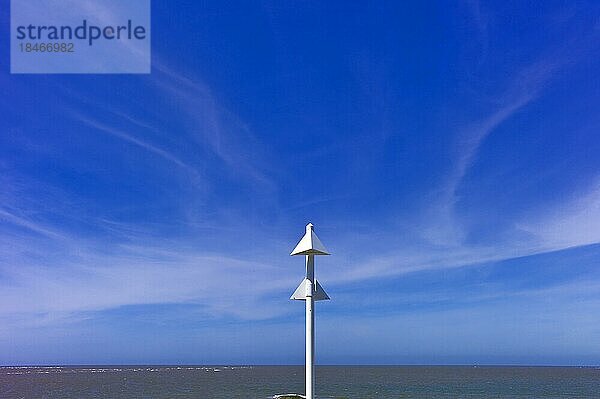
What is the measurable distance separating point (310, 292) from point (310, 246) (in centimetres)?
72

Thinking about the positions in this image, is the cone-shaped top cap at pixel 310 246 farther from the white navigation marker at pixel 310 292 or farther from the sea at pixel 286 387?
the sea at pixel 286 387

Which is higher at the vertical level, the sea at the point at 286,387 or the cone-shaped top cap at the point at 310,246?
the cone-shaped top cap at the point at 310,246

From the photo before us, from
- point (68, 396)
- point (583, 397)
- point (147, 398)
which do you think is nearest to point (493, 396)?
point (583, 397)

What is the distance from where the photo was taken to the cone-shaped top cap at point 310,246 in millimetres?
9492

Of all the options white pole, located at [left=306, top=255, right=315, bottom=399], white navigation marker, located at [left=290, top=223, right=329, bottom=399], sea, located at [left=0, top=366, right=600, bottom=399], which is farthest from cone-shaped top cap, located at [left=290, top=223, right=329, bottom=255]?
sea, located at [left=0, top=366, right=600, bottom=399]

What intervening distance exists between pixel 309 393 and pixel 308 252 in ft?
7.12

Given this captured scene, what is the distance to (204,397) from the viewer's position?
154ft

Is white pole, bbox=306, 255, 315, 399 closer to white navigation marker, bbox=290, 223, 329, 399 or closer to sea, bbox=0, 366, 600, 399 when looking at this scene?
white navigation marker, bbox=290, 223, 329, 399

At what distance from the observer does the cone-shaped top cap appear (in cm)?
949

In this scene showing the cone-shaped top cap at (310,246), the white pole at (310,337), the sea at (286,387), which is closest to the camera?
the white pole at (310,337)

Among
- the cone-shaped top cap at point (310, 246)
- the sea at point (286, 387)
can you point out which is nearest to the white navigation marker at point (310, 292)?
the cone-shaped top cap at point (310, 246)

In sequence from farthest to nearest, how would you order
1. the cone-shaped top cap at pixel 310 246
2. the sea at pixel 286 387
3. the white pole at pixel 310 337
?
the sea at pixel 286 387
the cone-shaped top cap at pixel 310 246
the white pole at pixel 310 337

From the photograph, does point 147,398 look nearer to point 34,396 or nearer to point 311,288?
point 34,396

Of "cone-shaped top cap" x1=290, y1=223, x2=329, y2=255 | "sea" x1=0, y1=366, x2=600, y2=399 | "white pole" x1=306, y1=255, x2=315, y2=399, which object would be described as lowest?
"sea" x1=0, y1=366, x2=600, y2=399
